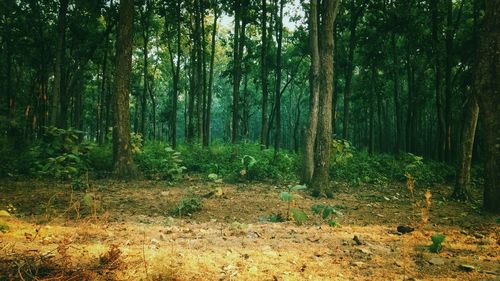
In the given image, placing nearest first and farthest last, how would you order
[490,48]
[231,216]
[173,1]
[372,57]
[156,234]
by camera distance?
1. [156,234]
2. [490,48]
3. [231,216]
4. [173,1]
5. [372,57]

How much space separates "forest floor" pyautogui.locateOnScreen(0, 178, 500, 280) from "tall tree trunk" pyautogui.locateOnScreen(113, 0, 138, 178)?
2788mm

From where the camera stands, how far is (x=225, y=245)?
14.3 feet

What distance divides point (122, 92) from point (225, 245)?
815 cm

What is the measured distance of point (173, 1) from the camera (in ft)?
69.5

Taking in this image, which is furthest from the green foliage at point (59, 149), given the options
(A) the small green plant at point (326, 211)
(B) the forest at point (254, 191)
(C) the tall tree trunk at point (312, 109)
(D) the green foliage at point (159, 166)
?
(A) the small green plant at point (326, 211)

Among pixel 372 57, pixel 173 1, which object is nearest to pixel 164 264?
pixel 173 1

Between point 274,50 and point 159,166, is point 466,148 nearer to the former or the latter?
point 159,166

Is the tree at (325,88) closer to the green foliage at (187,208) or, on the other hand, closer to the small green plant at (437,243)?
the green foliage at (187,208)

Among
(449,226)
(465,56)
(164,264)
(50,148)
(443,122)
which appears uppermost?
(465,56)

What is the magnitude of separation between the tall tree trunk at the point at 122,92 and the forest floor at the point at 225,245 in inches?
110

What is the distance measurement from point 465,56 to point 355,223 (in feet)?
58.4

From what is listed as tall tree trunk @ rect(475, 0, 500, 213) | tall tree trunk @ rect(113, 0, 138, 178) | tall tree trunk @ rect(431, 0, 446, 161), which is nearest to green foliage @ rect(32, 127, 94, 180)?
tall tree trunk @ rect(113, 0, 138, 178)

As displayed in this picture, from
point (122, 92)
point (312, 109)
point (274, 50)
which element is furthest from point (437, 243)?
point (274, 50)

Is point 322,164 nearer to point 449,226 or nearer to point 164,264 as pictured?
point 449,226
